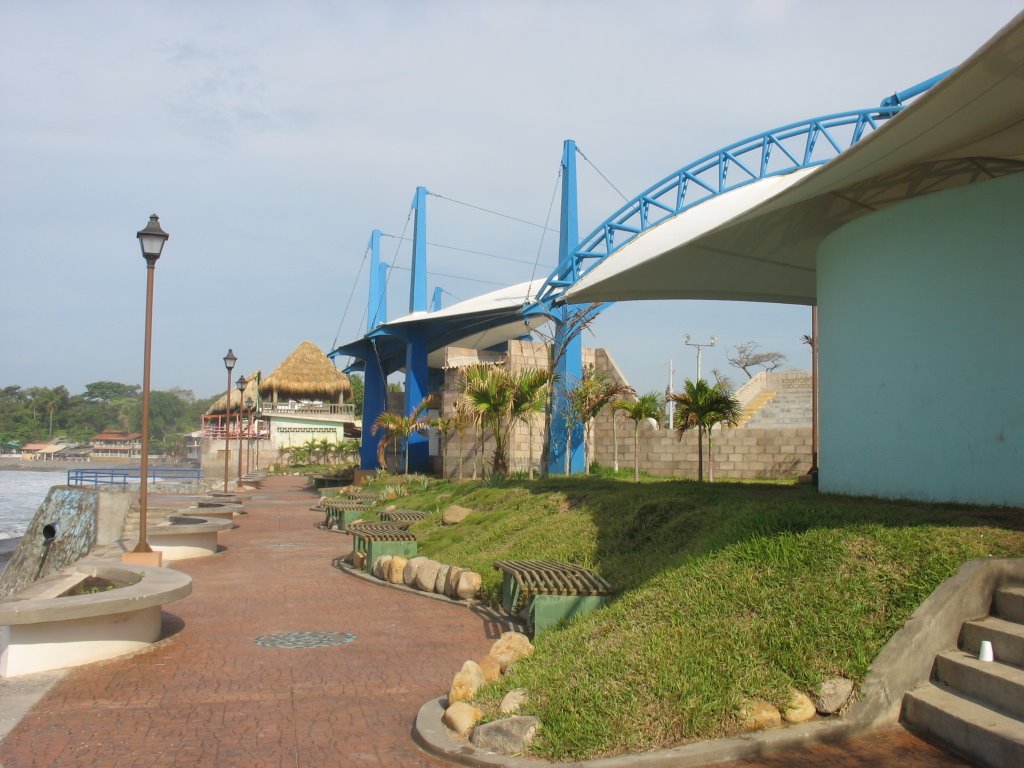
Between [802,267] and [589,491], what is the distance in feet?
16.0

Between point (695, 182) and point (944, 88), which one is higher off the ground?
point (695, 182)

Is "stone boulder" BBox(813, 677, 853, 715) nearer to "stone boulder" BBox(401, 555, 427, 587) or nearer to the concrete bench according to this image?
the concrete bench

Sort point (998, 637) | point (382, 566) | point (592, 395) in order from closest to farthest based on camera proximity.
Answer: point (998, 637) → point (382, 566) → point (592, 395)

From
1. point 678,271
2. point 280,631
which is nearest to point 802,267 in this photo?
point 678,271

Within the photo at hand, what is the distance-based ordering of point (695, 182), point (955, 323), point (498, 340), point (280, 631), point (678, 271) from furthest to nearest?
1. point (498, 340)
2. point (695, 182)
3. point (678, 271)
4. point (280, 631)
5. point (955, 323)

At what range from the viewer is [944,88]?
20.1 feet

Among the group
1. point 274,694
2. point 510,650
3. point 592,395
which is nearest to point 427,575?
point 510,650

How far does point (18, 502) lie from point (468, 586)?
52.8 m

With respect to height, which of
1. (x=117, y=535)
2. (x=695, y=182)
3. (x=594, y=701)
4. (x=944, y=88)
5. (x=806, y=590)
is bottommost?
(x=117, y=535)

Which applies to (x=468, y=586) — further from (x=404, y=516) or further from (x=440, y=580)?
(x=404, y=516)

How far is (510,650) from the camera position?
22.1 ft

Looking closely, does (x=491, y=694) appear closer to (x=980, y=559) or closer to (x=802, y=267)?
(x=980, y=559)

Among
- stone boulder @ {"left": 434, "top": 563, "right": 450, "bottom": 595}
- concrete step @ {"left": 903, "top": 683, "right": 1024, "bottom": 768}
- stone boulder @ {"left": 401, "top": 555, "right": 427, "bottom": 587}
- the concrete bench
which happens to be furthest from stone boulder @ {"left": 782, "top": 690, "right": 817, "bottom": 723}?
stone boulder @ {"left": 401, "top": 555, "right": 427, "bottom": 587}

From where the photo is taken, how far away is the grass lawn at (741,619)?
512 centimetres
